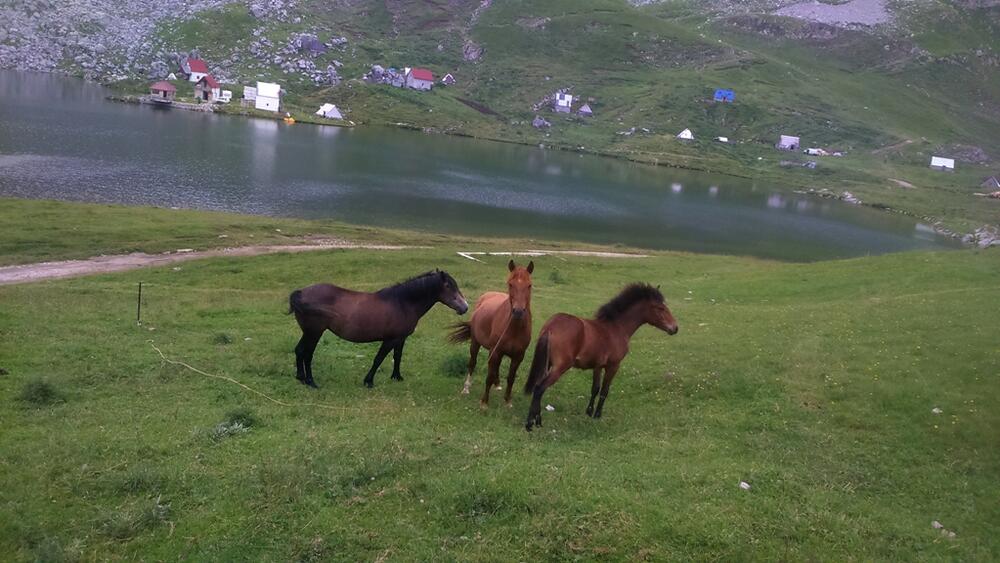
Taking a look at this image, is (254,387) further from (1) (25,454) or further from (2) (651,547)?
(2) (651,547)

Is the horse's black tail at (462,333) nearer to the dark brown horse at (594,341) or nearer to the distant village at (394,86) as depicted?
the dark brown horse at (594,341)

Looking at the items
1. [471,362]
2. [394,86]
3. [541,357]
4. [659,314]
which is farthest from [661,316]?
[394,86]

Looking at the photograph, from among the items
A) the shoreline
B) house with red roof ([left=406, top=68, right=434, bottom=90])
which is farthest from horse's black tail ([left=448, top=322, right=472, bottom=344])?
house with red roof ([left=406, top=68, right=434, bottom=90])

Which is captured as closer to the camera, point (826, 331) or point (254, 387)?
point (254, 387)

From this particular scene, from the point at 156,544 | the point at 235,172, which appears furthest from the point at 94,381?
the point at 235,172

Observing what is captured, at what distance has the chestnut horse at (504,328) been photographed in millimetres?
11602

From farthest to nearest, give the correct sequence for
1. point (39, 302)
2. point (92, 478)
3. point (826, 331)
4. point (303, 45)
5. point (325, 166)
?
point (303, 45) < point (325, 166) < point (39, 302) < point (826, 331) < point (92, 478)

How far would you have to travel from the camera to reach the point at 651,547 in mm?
7969

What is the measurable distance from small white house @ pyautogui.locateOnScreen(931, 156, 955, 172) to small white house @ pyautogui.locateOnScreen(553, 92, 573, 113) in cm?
9143

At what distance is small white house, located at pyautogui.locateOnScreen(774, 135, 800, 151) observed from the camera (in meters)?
169

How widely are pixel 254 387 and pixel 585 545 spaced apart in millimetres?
7823

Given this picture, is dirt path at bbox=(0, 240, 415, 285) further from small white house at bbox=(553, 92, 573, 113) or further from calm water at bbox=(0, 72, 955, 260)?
small white house at bbox=(553, 92, 573, 113)


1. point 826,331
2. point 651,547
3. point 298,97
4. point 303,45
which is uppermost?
point 303,45

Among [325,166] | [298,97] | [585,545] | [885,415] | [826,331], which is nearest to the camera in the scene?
[585,545]
